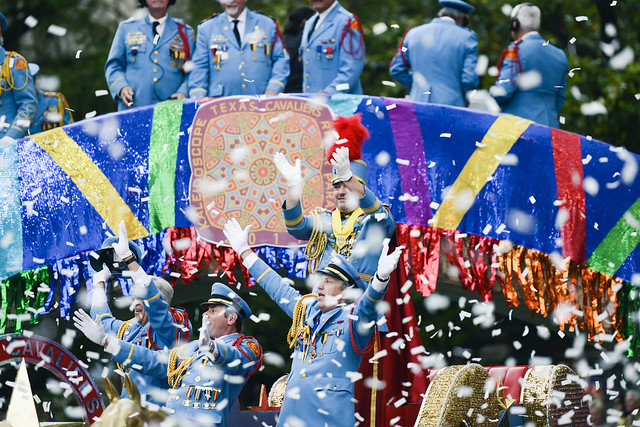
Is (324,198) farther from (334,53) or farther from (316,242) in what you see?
(316,242)

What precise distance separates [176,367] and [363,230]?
1.44 metres

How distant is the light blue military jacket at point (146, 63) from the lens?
32.4ft

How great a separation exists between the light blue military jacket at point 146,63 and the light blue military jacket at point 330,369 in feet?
12.5

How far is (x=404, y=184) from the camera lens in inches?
347

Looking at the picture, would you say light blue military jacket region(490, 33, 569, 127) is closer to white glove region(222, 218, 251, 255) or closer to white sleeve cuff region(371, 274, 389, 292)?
white glove region(222, 218, 251, 255)

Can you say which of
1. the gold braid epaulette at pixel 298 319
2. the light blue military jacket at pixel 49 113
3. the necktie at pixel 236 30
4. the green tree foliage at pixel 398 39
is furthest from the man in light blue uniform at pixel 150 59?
the gold braid epaulette at pixel 298 319

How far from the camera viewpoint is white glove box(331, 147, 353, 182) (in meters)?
6.78

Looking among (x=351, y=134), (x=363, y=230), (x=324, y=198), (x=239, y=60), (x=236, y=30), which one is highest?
(x=236, y=30)

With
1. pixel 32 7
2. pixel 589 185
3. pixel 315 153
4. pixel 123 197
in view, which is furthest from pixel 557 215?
pixel 32 7

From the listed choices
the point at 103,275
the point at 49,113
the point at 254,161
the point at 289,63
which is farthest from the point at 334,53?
the point at 103,275

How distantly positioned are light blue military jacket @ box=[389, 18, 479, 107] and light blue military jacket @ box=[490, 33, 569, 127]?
0.88ft

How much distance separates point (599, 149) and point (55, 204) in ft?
13.8

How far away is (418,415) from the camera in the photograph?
693 cm

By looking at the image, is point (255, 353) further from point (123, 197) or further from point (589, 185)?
point (589, 185)
